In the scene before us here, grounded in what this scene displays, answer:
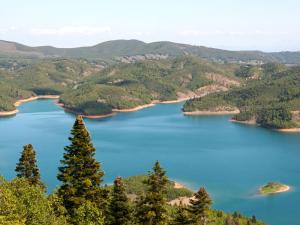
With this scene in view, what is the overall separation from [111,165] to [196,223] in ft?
364

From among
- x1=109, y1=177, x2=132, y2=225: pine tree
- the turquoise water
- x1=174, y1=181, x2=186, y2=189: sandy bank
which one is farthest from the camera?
x1=174, y1=181, x2=186, y2=189: sandy bank

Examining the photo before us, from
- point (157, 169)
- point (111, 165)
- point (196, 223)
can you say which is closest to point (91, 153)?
point (157, 169)

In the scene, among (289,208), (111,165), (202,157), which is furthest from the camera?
(202,157)

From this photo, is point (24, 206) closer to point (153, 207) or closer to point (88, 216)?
point (88, 216)

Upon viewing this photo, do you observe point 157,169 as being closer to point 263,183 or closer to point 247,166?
point 263,183

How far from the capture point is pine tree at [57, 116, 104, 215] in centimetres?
4481

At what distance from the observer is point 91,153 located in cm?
A: 4547

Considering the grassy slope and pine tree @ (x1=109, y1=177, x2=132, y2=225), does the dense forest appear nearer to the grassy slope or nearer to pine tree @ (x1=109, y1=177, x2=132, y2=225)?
pine tree @ (x1=109, y1=177, x2=132, y2=225)

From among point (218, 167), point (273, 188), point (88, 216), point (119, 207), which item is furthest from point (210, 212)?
point (88, 216)

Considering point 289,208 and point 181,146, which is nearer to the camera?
point 289,208

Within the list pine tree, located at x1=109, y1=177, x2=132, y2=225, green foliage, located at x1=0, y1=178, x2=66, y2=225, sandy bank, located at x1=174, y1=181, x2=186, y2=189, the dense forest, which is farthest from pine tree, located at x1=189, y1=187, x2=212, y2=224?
sandy bank, located at x1=174, y1=181, x2=186, y2=189

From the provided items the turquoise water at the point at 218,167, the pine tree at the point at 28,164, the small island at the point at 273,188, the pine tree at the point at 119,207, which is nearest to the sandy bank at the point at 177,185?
the turquoise water at the point at 218,167

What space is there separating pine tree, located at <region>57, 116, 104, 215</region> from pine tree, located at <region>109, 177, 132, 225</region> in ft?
9.35

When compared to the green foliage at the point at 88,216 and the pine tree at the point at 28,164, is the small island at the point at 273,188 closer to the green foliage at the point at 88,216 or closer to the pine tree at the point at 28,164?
the pine tree at the point at 28,164
